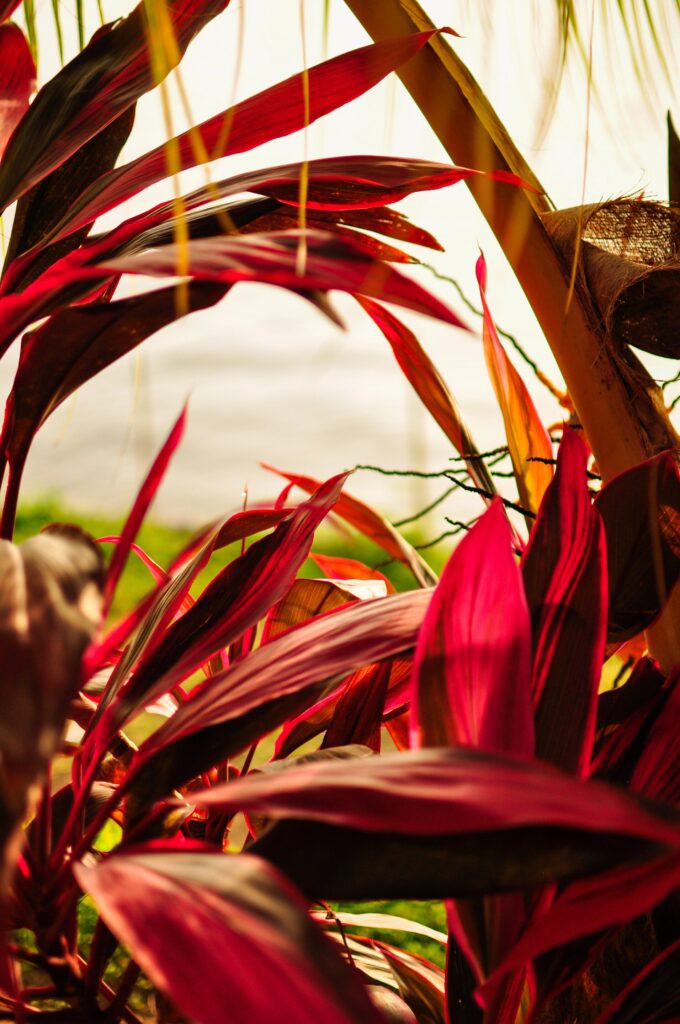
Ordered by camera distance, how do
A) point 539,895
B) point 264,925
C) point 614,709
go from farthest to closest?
point 614,709
point 539,895
point 264,925

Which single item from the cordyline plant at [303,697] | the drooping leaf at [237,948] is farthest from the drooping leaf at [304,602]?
the drooping leaf at [237,948]

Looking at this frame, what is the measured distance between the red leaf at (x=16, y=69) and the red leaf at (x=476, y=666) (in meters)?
0.40

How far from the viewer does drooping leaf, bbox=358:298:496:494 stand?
57 centimetres

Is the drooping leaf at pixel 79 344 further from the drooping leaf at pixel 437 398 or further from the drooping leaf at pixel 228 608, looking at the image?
the drooping leaf at pixel 437 398

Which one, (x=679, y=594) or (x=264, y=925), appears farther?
(x=679, y=594)

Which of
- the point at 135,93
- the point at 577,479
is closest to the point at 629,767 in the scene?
the point at 577,479

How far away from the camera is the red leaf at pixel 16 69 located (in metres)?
0.50

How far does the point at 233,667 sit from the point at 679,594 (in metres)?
0.28

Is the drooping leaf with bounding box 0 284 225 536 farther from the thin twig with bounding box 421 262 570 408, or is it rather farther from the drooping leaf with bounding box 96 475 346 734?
the thin twig with bounding box 421 262 570 408

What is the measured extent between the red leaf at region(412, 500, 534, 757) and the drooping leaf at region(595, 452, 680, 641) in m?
0.14

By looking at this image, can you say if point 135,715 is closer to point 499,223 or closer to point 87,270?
point 87,270

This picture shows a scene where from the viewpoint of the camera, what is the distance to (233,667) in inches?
13.2

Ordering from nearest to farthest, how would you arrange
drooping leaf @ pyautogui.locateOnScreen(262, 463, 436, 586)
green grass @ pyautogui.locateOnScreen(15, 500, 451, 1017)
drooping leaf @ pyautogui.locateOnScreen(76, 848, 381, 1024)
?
drooping leaf @ pyautogui.locateOnScreen(76, 848, 381, 1024) < drooping leaf @ pyautogui.locateOnScreen(262, 463, 436, 586) < green grass @ pyautogui.locateOnScreen(15, 500, 451, 1017)

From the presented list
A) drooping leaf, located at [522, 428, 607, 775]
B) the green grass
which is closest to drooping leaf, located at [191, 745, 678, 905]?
drooping leaf, located at [522, 428, 607, 775]
